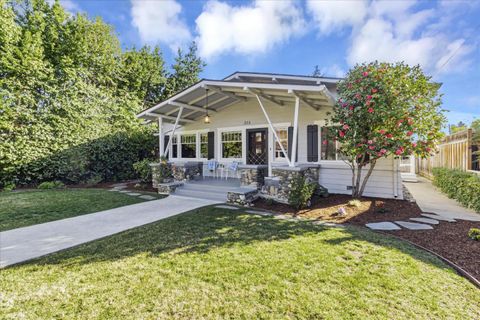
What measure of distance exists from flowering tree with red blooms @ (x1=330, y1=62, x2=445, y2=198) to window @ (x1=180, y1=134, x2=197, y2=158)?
7.37 m

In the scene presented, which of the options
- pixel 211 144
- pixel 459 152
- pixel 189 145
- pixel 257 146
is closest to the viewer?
pixel 459 152

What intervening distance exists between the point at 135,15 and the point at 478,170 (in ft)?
58.0

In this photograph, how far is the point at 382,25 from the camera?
9164 millimetres

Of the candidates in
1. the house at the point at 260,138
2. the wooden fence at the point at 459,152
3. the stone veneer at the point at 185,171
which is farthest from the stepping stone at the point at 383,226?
the stone veneer at the point at 185,171

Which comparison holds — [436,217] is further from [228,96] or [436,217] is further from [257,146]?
[228,96]

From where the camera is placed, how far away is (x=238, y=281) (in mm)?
2695

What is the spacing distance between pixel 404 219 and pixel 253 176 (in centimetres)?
422

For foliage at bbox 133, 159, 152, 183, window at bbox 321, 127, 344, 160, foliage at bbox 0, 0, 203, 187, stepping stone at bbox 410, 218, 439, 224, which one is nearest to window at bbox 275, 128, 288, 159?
window at bbox 321, 127, 344, 160

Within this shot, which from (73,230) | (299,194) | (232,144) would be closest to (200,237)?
(73,230)

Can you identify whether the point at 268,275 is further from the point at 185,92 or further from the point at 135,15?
→ the point at 135,15

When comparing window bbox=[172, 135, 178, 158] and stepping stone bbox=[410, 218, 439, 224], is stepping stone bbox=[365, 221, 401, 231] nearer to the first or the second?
stepping stone bbox=[410, 218, 439, 224]

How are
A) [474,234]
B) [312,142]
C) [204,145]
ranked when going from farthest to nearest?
1. [204,145]
2. [312,142]
3. [474,234]

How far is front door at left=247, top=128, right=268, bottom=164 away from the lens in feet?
30.8

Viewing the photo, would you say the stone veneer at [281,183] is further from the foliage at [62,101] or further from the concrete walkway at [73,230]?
the foliage at [62,101]
